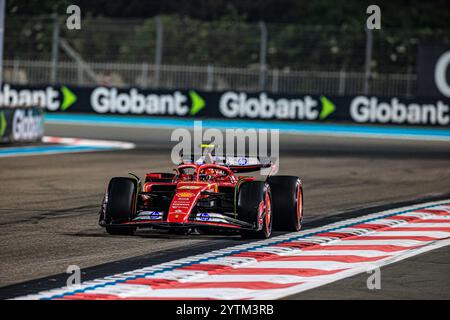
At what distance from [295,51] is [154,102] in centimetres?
490

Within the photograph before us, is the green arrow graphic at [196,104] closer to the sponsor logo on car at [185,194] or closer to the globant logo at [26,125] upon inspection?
the globant logo at [26,125]

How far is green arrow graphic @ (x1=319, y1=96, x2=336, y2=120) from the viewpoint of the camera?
36.4 meters

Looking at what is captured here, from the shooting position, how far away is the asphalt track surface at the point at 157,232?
9297 millimetres

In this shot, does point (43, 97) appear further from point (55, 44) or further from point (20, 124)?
point (20, 124)

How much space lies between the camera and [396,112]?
3597cm

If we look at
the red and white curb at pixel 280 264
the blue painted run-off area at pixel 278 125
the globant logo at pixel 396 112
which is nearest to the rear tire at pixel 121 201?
the red and white curb at pixel 280 264

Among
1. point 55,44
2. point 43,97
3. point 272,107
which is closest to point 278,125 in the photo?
point 272,107

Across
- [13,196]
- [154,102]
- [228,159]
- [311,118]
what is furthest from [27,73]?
[228,159]

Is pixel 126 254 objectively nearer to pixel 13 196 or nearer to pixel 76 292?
pixel 76 292

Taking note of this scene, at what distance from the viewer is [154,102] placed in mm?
37969

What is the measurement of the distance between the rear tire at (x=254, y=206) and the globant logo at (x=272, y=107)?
25.0 meters

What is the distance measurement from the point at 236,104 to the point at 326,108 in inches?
112

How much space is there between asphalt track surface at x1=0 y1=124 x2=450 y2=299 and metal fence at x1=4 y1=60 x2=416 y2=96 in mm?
6687

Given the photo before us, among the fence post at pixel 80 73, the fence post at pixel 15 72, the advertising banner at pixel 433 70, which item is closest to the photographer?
the advertising banner at pixel 433 70
